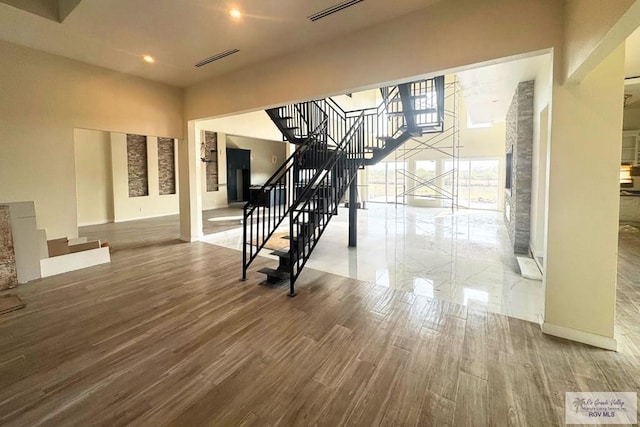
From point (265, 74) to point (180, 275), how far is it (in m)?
3.48

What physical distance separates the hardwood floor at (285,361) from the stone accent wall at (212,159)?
8976 millimetres

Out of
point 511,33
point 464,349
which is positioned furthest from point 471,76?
point 464,349

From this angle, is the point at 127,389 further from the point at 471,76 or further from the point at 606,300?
the point at 471,76

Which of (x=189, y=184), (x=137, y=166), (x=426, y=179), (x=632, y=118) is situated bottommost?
(x=189, y=184)

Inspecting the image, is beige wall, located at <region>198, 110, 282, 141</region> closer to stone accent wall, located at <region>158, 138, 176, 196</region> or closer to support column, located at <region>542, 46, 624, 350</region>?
stone accent wall, located at <region>158, 138, 176, 196</region>

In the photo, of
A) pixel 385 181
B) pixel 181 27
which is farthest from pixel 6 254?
pixel 385 181

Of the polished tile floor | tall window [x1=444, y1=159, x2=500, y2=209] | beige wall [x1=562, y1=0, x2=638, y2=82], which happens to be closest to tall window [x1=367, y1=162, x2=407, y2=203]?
tall window [x1=444, y1=159, x2=500, y2=209]

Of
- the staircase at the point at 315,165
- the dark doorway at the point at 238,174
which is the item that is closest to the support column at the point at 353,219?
the staircase at the point at 315,165

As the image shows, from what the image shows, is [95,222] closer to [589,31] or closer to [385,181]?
[385,181]

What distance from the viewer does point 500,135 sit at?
35.0ft

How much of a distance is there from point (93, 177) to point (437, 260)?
10.3 meters

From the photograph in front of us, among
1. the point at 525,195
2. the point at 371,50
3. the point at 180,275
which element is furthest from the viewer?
the point at 525,195

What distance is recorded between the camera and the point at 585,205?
2406mm

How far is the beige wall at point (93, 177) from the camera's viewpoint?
336 inches
